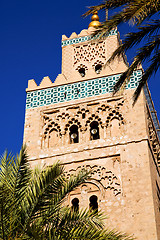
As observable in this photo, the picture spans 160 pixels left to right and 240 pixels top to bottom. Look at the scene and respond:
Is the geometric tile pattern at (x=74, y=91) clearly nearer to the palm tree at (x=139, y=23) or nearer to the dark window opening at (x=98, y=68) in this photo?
the dark window opening at (x=98, y=68)

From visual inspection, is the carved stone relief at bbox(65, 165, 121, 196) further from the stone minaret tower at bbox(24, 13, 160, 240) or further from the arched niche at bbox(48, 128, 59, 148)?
the arched niche at bbox(48, 128, 59, 148)

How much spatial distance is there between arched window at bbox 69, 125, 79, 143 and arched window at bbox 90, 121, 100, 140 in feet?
1.50

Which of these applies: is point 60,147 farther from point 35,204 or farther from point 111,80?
point 35,204

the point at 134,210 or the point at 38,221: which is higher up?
the point at 134,210

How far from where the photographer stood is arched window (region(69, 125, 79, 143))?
15.0 metres

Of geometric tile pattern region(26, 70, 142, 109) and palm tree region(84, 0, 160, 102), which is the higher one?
geometric tile pattern region(26, 70, 142, 109)

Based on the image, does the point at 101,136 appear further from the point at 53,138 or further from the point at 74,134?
the point at 53,138

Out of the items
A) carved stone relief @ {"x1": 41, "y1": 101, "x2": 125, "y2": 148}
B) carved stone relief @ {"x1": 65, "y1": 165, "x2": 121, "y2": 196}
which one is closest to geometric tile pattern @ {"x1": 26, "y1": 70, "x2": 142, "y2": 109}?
carved stone relief @ {"x1": 41, "y1": 101, "x2": 125, "y2": 148}

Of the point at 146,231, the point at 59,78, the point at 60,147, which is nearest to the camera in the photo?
the point at 146,231

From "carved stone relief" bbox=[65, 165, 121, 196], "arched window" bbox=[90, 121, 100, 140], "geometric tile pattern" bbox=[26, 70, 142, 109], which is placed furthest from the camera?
"geometric tile pattern" bbox=[26, 70, 142, 109]

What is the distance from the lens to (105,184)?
1359cm

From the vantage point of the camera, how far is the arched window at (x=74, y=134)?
15.0 m

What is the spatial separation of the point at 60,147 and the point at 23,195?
265 inches

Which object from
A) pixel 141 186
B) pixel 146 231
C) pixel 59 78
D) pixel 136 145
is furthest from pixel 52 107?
pixel 146 231
